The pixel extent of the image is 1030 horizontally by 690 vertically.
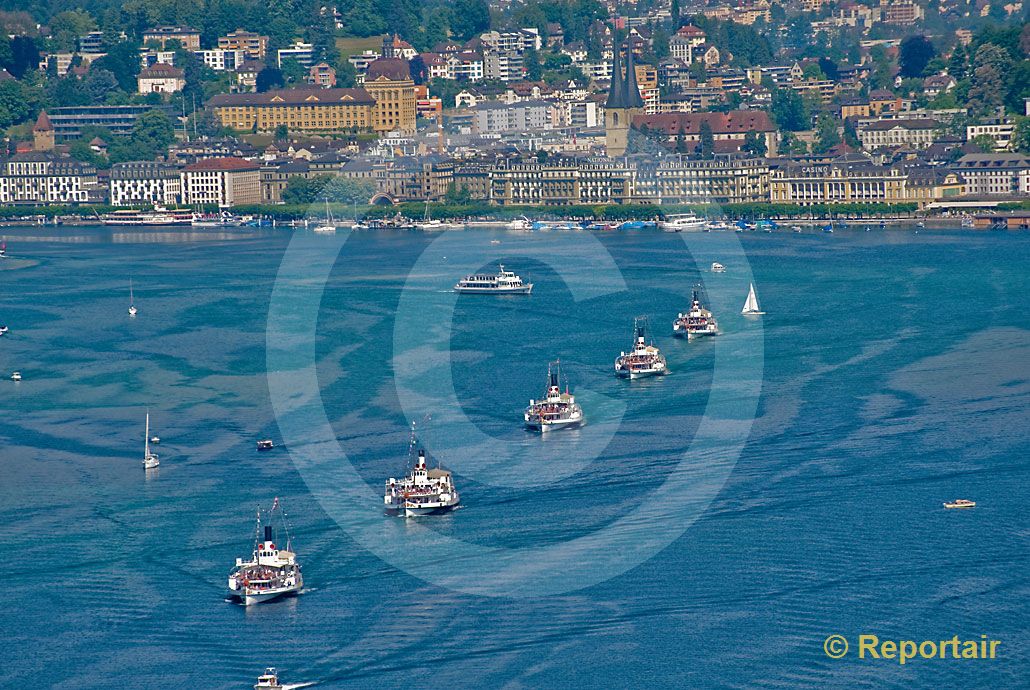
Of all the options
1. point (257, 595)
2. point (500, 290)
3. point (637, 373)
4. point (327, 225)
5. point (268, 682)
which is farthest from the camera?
point (327, 225)

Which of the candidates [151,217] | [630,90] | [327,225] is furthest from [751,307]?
[630,90]

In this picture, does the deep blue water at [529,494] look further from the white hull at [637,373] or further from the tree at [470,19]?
the tree at [470,19]

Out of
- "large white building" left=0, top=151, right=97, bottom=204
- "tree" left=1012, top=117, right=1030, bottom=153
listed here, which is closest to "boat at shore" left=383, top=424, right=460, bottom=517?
"tree" left=1012, top=117, right=1030, bottom=153

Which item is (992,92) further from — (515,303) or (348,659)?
(348,659)

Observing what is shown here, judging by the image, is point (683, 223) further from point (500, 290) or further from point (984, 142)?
point (500, 290)

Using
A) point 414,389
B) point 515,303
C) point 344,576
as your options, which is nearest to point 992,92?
point 515,303
